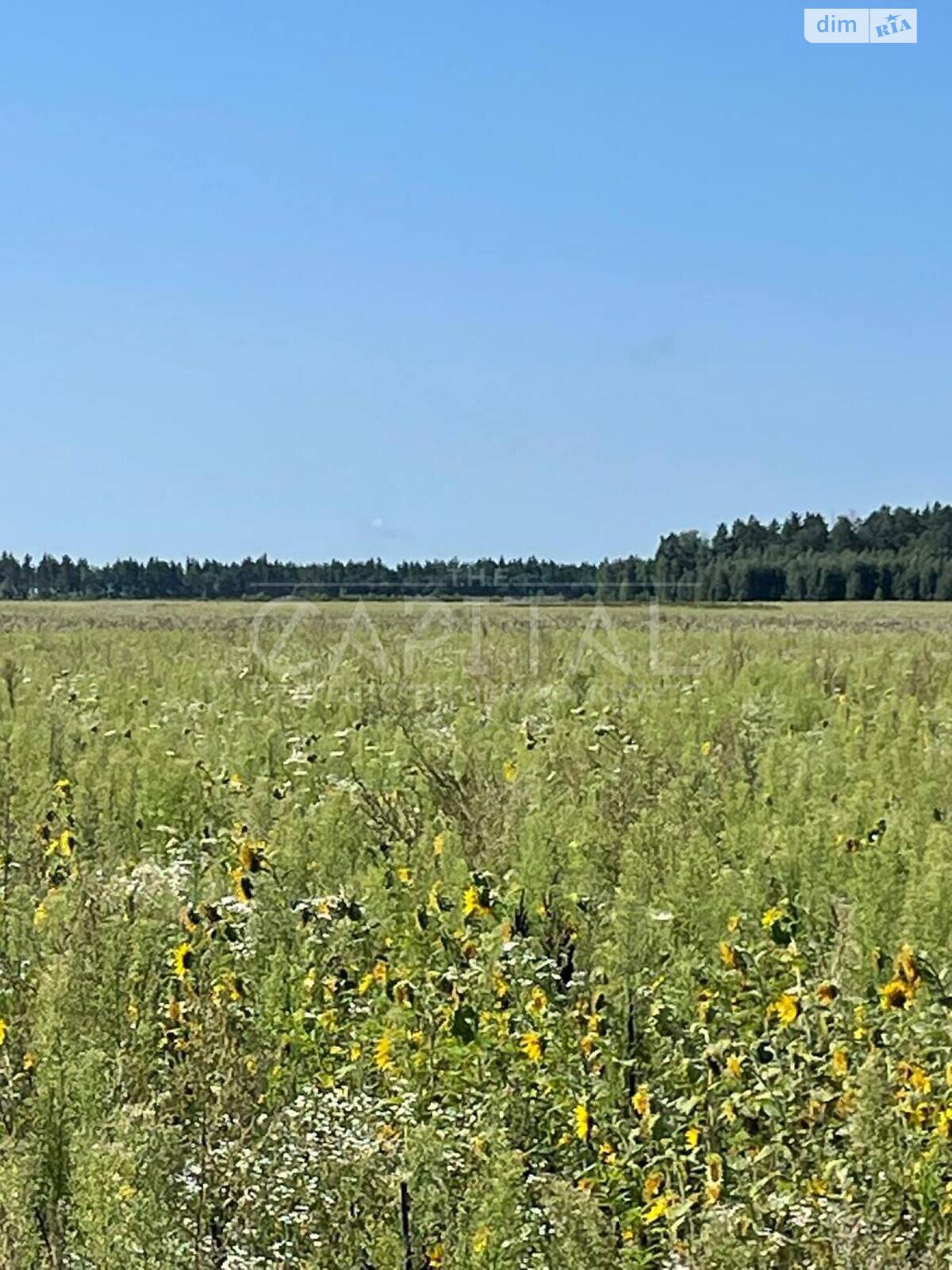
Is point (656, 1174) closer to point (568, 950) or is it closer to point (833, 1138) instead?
point (833, 1138)

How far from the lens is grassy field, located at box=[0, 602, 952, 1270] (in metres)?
2.39

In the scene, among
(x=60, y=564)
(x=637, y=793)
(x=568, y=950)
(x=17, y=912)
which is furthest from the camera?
(x=60, y=564)

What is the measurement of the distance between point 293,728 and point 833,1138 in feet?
17.4

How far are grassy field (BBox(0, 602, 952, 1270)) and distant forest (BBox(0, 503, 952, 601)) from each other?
145 feet

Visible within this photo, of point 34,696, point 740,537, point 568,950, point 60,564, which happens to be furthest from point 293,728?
point 60,564

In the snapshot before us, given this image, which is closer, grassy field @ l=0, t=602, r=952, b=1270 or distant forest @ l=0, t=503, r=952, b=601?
grassy field @ l=0, t=602, r=952, b=1270

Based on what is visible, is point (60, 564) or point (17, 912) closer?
point (17, 912)

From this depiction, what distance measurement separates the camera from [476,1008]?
334 centimetres

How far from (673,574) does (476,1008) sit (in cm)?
6523

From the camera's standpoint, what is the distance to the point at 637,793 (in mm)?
5555

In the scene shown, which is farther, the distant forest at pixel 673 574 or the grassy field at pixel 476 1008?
the distant forest at pixel 673 574

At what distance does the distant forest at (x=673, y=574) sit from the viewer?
60.9m

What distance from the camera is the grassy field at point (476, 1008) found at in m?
2.39

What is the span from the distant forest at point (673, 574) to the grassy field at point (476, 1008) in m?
44.3
